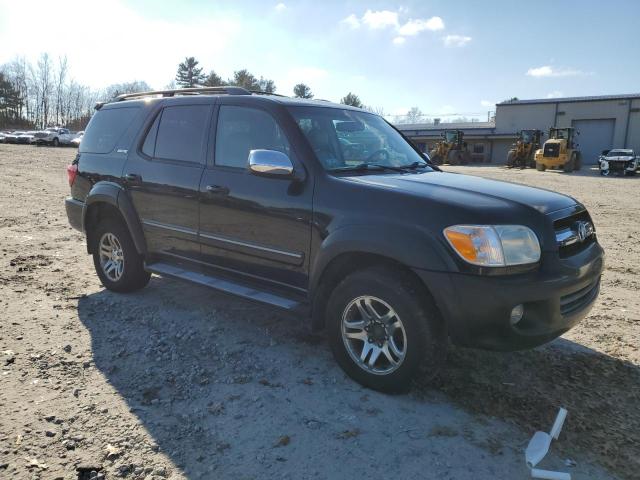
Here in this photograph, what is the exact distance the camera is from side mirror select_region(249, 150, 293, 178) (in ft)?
11.8

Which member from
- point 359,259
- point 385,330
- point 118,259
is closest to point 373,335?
point 385,330

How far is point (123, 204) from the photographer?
4965mm

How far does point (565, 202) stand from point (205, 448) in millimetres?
2866

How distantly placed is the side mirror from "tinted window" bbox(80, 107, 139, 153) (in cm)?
219

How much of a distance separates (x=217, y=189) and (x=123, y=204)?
136 cm

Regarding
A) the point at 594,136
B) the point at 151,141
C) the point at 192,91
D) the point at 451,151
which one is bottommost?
the point at 151,141

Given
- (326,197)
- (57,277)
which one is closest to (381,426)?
(326,197)

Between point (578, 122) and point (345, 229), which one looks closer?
point (345, 229)

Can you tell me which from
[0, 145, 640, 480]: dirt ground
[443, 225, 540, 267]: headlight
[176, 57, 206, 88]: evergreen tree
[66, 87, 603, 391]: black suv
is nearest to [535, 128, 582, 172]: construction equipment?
[0, 145, 640, 480]: dirt ground

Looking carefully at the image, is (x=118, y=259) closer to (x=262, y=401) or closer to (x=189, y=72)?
(x=262, y=401)

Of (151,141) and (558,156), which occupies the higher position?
(558,156)

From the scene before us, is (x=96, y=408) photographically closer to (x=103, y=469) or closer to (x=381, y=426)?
(x=103, y=469)

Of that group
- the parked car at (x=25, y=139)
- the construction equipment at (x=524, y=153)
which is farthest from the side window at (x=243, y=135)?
the parked car at (x=25, y=139)

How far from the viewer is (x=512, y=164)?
36594 millimetres
